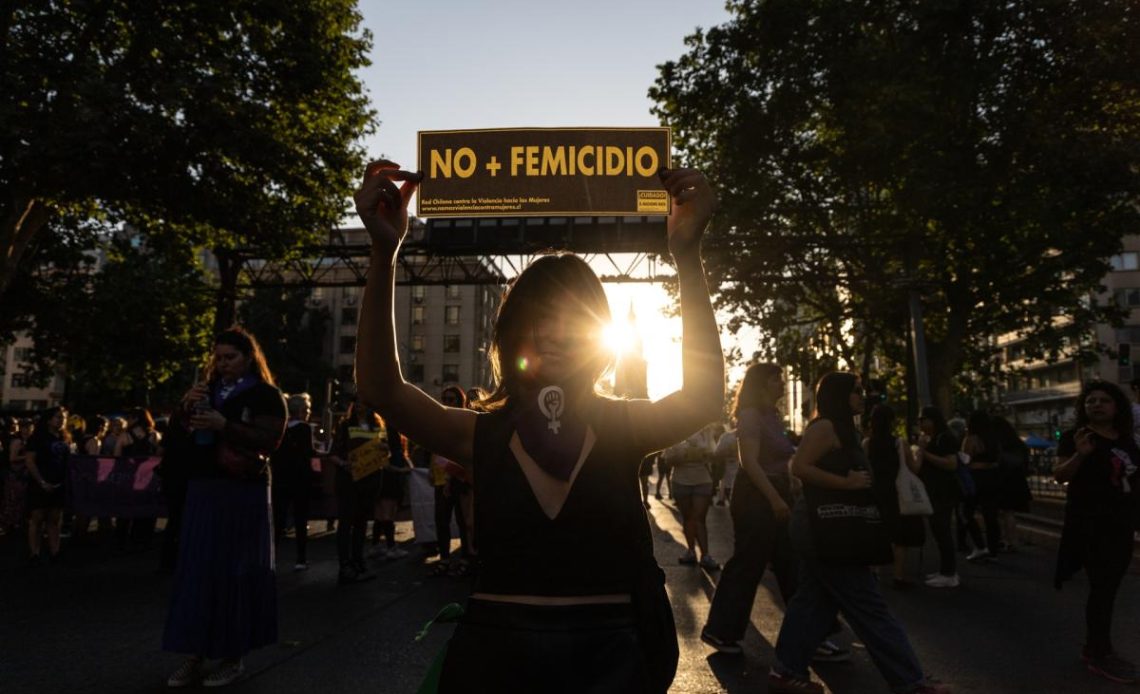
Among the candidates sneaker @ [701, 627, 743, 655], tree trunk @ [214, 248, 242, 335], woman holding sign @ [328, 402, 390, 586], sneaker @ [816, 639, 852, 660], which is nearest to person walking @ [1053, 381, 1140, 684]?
sneaker @ [816, 639, 852, 660]

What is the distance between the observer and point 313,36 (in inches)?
687

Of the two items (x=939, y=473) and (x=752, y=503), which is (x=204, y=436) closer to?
(x=752, y=503)

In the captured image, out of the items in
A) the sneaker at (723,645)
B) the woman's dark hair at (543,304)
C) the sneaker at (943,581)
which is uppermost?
the woman's dark hair at (543,304)

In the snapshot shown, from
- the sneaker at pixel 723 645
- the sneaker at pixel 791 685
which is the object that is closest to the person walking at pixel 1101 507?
the sneaker at pixel 791 685

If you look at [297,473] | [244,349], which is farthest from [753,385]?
[297,473]

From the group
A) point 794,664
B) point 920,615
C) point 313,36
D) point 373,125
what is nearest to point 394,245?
point 794,664

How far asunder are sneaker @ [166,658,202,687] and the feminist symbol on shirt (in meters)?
3.81

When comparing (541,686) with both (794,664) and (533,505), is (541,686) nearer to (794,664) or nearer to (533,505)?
(533,505)

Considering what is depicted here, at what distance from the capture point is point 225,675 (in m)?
4.68

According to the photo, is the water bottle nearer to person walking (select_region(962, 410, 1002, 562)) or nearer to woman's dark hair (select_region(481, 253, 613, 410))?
woman's dark hair (select_region(481, 253, 613, 410))

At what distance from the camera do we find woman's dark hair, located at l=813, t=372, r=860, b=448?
491 cm

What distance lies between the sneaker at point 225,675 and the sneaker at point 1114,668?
16.5ft

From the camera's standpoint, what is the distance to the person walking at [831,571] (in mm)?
4422

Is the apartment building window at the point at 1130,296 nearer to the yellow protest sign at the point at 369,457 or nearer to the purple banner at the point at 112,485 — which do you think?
the yellow protest sign at the point at 369,457
